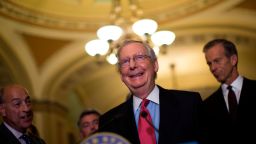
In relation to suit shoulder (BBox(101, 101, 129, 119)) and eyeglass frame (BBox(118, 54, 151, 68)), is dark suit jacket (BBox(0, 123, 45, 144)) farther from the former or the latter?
eyeglass frame (BBox(118, 54, 151, 68))

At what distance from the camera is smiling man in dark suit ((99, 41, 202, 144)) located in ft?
6.60

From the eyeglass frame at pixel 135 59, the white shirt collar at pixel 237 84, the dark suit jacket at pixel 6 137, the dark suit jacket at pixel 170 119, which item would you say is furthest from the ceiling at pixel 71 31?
the dark suit jacket at pixel 170 119

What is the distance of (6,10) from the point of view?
322 inches

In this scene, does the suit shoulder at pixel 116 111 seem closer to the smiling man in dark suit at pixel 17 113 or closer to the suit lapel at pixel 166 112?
the suit lapel at pixel 166 112

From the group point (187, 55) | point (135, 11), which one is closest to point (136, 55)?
point (135, 11)

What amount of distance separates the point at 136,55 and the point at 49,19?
7061mm

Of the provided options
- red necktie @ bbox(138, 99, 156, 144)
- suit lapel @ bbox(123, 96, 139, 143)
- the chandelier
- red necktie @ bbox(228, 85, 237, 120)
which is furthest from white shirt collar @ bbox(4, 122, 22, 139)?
the chandelier

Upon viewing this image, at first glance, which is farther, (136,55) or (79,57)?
(79,57)

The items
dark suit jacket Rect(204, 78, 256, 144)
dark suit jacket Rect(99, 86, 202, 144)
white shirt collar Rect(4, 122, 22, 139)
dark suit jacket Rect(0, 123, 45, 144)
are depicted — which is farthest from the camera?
white shirt collar Rect(4, 122, 22, 139)

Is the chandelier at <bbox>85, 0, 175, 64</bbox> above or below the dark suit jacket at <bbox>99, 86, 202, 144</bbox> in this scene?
above

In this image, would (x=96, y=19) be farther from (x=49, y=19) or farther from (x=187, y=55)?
(x=187, y=55)

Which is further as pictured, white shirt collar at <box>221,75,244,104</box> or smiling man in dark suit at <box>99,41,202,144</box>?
white shirt collar at <box>221,75,244,104</box>

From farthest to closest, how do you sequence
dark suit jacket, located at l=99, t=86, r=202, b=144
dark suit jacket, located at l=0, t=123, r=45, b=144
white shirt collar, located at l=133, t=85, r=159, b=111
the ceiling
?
the ceiling < dark suit jacket, located at l=0, t=123, r=45, b=144 < white shirt collar, located at l=133, t=85, r=159, b=111 < dark suit jacket, located at l=99, t=86, r=202, b=144

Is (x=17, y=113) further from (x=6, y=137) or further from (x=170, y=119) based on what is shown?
(x=170, y=119)
